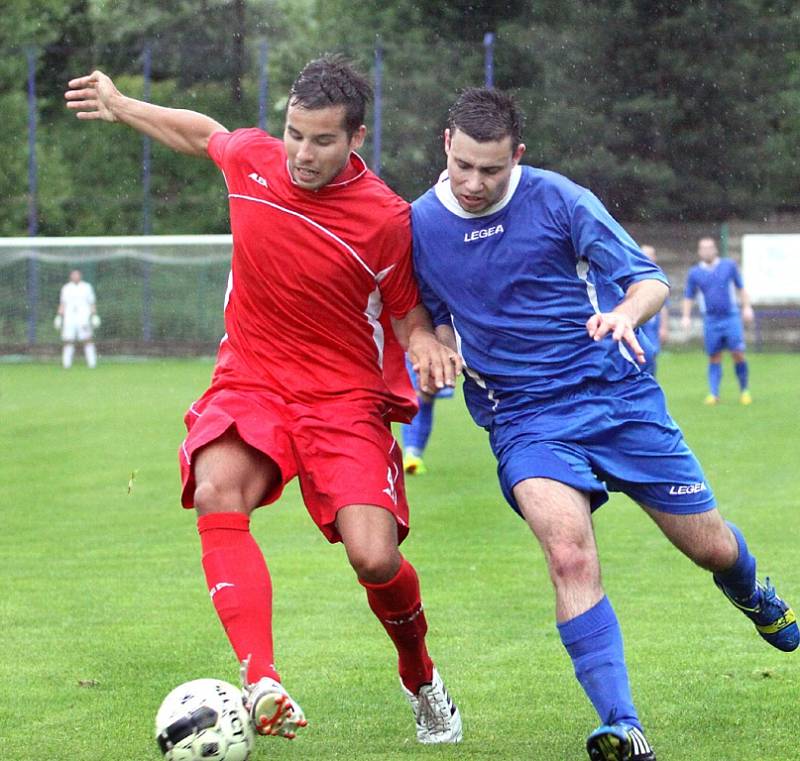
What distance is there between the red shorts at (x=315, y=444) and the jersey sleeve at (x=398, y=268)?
0.35 meters

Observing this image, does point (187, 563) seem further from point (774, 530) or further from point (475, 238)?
point (475, 238)

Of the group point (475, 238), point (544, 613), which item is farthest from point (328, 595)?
point (475, 238)

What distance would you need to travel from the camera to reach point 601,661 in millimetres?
4180

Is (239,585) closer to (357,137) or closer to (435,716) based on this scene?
(435,716)

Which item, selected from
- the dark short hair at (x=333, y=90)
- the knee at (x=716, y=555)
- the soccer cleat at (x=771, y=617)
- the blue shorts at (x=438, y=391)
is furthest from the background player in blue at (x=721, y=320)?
the dark short hair at (x=333, y=90)

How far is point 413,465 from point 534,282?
310 inches

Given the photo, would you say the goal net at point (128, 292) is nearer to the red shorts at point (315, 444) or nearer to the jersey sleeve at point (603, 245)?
the red shorts at point (315, 444)

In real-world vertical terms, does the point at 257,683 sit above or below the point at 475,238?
below

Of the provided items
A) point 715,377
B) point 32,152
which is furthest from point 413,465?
point 32,152

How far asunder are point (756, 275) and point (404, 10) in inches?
385

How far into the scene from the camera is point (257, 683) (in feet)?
13.3

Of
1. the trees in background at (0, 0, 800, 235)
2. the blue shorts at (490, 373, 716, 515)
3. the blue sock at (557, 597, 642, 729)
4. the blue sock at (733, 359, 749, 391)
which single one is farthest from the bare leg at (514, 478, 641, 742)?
the trees in background at (0, 0, 800, 235)

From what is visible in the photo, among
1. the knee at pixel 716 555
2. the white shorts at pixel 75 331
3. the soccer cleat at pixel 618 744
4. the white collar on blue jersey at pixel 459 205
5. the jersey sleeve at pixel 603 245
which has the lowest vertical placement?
the white shorts at pixel 75 331

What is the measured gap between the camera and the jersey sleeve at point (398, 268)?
4.77 metres
